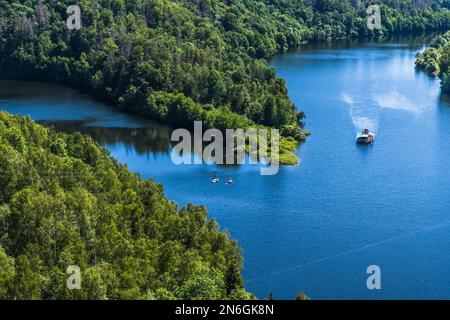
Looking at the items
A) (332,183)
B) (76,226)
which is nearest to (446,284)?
(332,183)

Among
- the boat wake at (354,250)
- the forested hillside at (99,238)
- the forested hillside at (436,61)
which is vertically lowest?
the boat wake at (354,250)

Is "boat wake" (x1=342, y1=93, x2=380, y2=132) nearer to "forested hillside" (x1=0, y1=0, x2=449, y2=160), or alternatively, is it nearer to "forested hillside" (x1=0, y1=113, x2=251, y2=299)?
"forested hillside" (x1=0, y1=0, x2=449, y2=160)

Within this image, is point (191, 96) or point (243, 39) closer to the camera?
point (191, 96)

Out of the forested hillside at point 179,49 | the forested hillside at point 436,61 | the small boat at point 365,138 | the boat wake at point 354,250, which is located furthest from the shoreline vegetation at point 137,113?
the forested hillside at point 436,61

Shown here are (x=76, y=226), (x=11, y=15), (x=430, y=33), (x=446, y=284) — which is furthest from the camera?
(x=430, y=33)

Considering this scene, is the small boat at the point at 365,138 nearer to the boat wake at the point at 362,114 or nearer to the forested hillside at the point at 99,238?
the boat wake at the point at 362,114

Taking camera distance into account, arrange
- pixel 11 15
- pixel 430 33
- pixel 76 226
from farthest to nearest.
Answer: pixel 430 33 → pixel 11 15 → pixel 76 226
